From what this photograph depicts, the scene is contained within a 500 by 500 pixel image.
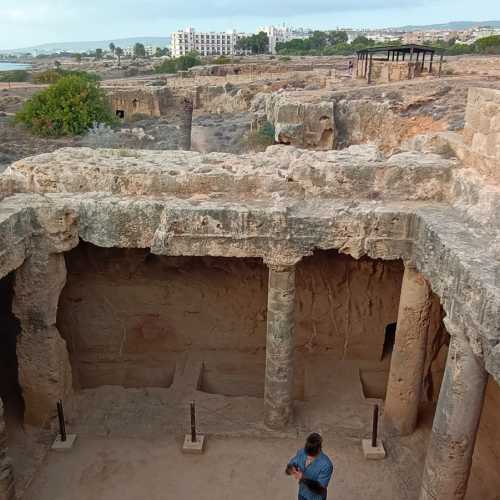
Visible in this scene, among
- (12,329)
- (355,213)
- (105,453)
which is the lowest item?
(105,453)

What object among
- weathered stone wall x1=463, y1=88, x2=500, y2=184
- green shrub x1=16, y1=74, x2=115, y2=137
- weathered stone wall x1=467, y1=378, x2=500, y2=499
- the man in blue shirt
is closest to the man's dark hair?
the man in blue shirt

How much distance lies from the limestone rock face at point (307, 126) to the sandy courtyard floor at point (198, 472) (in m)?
9.96

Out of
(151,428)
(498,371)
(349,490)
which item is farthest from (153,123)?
(498,371)

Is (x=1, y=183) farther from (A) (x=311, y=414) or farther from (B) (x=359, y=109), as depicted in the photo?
(B) (x=359, y=109)

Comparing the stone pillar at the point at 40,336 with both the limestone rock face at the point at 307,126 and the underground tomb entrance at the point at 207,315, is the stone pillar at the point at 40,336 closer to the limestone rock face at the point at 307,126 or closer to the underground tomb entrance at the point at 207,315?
the underground tomb entrance at the point at 207,315

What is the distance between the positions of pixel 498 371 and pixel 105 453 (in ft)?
17.5

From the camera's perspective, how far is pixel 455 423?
557 cm

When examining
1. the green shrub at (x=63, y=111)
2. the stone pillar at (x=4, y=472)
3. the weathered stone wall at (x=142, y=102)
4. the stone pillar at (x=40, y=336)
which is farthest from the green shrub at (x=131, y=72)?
the stone pillar at (x=4, y=472)

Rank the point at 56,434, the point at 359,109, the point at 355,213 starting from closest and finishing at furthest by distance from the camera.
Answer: the point at 355,213 < the point at 56,434 < the point at 359,109

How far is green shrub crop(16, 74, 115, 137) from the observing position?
67.3 feet

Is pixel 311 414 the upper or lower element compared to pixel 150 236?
lower

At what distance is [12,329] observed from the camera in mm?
8867

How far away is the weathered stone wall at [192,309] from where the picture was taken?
28.8 feet

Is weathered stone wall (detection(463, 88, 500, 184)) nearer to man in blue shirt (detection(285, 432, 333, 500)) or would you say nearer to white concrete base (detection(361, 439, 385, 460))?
man in blue shirt (detection(285, 432, 333, 500))
